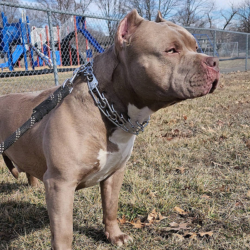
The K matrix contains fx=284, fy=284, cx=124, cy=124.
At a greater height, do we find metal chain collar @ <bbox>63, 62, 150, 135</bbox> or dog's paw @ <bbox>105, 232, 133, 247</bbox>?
metal chain collar @ <bbox>63, 62, 150, 135</bbox>

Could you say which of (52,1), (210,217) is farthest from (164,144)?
(52,1)

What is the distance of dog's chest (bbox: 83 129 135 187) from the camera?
1.95 meters

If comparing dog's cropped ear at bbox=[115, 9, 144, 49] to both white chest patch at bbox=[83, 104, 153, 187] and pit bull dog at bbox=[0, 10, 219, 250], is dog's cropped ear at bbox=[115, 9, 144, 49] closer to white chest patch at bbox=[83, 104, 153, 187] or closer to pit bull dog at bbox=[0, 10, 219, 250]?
pit bull dog at bbox=[0, 10, 219, 250]

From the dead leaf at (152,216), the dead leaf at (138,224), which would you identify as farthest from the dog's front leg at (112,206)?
the dead leaf at (152,216)

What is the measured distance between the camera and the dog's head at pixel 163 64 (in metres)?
1.72

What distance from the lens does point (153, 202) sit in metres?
2.83

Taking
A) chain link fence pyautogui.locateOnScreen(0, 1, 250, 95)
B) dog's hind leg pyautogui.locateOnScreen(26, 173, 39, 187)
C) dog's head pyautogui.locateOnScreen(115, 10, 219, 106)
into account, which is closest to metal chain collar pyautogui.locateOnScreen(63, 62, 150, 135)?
dog's head pyautogui.locateOnScreen(115, 10, 219, 106)

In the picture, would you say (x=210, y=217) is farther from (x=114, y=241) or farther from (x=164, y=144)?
(x=164, y=144)

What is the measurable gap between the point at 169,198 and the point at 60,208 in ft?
4.40

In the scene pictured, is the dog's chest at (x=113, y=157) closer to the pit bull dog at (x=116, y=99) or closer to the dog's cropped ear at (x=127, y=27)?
the pit bull dog at (x=116, y=99)

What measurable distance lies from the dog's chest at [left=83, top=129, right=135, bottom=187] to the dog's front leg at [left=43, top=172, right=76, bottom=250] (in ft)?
0.64

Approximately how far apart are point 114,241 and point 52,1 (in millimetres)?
35007

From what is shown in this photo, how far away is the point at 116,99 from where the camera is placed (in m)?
1.94

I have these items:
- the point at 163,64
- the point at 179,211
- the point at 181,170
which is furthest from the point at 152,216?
the point at 163,64
